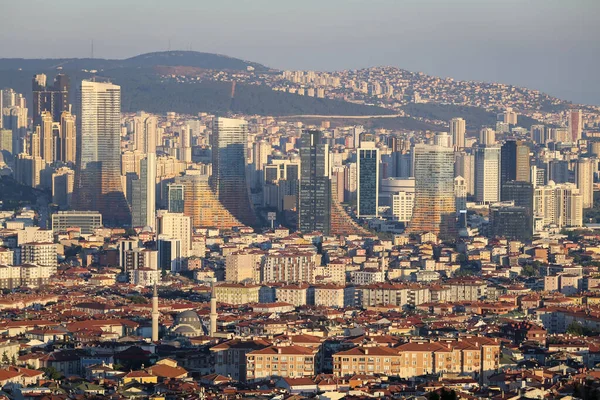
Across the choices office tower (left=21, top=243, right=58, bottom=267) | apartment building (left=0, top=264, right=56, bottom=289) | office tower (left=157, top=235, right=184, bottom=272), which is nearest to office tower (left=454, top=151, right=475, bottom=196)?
office tower (left=157, top=235, right=184, bottom=272)

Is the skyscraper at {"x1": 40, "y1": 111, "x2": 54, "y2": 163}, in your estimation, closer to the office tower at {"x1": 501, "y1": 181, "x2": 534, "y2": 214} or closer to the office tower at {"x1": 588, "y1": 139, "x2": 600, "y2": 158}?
the office tower at {"x1": 501, "y1": 181, "x2": 534, "y2": 214}

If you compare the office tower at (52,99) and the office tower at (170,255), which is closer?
the office tower at (170,255)

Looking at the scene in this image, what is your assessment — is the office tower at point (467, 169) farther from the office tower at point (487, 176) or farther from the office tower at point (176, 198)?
the office tower at point (176, 198)

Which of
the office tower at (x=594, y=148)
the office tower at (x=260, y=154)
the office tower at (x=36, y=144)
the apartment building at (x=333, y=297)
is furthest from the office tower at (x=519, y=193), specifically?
the apartment building at (x=333, y=297)

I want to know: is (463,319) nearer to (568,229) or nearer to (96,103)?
(568,229)

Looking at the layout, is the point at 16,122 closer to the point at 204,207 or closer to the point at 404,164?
the point at 404,164

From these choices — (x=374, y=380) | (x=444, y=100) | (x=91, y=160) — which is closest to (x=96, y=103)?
(x=91, y=160)
